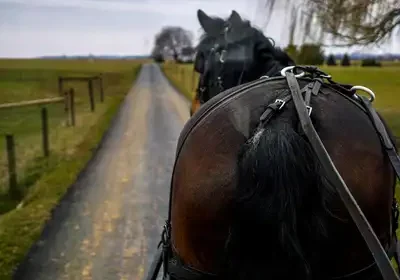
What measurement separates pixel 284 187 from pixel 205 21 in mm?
3080

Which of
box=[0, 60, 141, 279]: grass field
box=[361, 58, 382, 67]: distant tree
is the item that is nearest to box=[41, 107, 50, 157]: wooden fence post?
box=[0, 60, 141, 279]: grass field

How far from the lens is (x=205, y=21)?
462 cm

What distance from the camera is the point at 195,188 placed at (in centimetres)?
199

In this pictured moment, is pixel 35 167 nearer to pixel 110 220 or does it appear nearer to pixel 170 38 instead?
pixel 110 220

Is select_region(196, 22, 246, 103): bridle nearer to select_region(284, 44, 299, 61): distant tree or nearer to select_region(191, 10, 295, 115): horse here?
select_region(191, 10, 295, 115): horse

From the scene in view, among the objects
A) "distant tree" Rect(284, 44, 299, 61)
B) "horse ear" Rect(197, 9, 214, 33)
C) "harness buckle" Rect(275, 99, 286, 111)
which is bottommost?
"distant tree" Rect(284, 44, 299, 61)

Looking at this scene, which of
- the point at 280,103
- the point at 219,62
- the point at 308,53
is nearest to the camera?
the point at 280,103

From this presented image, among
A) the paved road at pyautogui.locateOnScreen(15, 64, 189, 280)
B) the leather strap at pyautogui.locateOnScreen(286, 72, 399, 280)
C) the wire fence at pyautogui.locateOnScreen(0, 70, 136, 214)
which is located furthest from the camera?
the wire fence at pyautogui.locateOnScreen(0, 70, 136, 214)

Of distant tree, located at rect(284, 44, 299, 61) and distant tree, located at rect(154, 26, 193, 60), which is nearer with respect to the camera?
distant tree, located at rect(284, 44, 299, 61)

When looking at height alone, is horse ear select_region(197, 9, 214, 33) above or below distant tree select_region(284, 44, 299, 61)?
above

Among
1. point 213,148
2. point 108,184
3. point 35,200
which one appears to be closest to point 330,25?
point 108,184

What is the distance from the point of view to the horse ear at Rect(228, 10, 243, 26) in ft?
13.9

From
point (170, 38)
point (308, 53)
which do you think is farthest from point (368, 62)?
point (170, 38)

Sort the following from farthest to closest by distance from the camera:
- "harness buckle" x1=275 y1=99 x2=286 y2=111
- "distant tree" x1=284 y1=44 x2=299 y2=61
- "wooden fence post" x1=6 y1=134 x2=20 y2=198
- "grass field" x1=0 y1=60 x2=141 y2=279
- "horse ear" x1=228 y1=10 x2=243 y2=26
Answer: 1. "distant tree" x1=284 y1=44 x2=299 y2=61
2. "wooden fence post" x1=6 y1=134 x2=20 y2=198
3. "grass field" x1=0 y1=60 x2=141 y2=279
4. "horse ear" x1=228 y1=10 x2=243 y2=26
5. "harness buckle" x1=275 y1=99 x2=286 y2=111
